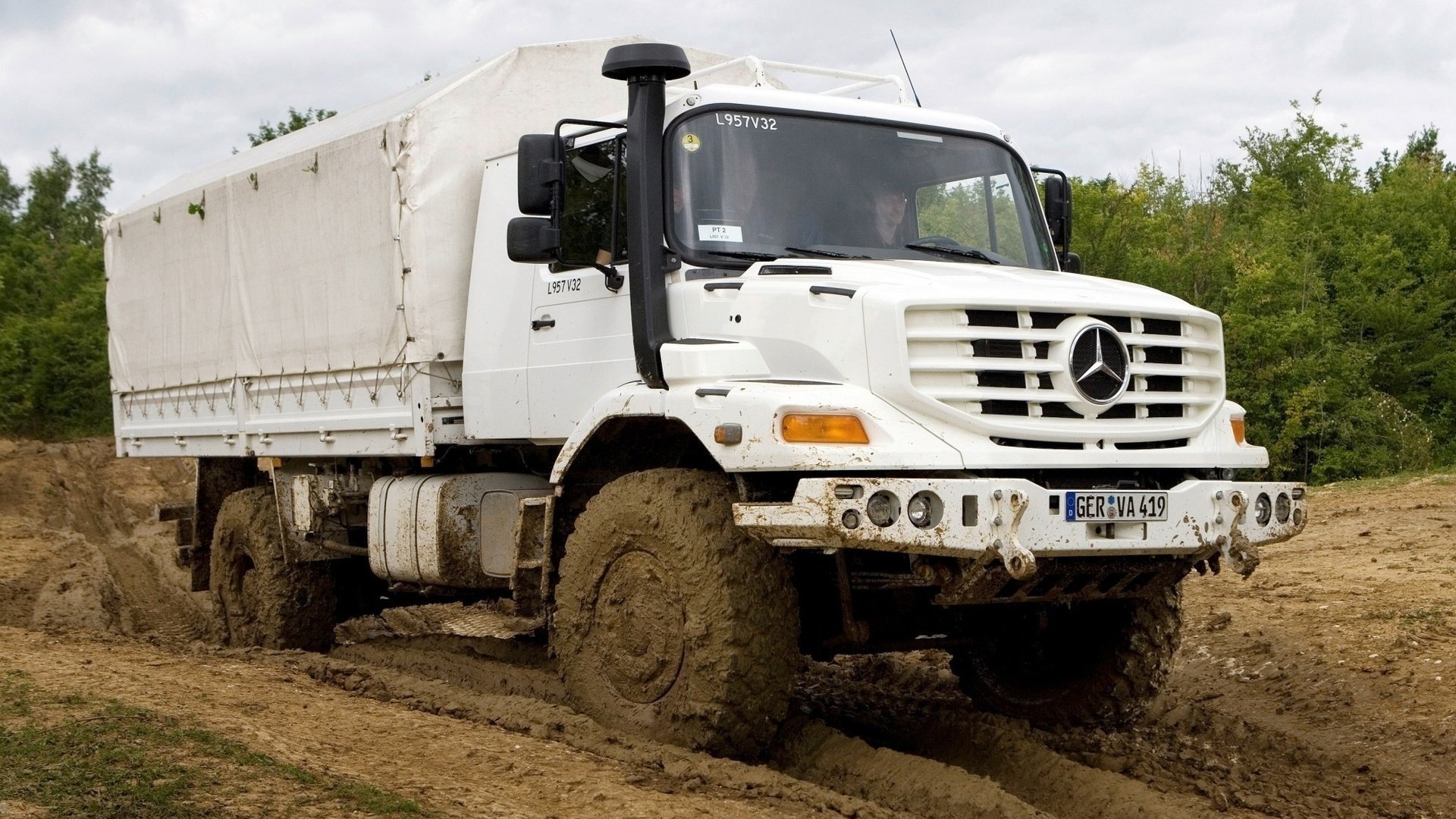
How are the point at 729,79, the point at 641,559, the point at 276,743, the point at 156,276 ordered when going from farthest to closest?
the point at 156,276 → the point at 729,79 → the point at 641,559 → the point at 276,743

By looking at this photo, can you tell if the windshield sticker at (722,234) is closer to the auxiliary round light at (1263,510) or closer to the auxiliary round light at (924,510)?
the auxiliary round light at (924,510)

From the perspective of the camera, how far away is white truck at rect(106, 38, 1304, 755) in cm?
589

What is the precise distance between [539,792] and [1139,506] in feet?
8.19

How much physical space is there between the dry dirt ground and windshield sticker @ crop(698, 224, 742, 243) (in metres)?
2.13

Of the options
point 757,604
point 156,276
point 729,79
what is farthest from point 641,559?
point 156,276

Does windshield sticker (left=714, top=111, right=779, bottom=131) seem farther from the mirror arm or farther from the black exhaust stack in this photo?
the mirror arm

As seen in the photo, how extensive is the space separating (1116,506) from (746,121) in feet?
7.83

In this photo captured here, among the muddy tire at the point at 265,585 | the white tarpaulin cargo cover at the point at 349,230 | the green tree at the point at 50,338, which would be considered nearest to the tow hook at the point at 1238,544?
the white tarpaulin cargo cover at the point at 349,230

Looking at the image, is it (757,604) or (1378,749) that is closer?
(757,604)

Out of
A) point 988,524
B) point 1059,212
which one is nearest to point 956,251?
point 1059,212

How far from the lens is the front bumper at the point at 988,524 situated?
18.1 ft

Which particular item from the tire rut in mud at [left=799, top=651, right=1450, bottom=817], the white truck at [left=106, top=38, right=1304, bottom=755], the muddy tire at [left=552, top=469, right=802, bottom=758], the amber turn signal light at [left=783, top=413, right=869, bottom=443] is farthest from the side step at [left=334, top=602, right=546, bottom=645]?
the amber turn signal light at [left=783, top=413, right=869, bottom=443]

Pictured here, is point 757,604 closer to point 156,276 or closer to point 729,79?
point 729,79

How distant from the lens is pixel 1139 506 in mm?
5922
